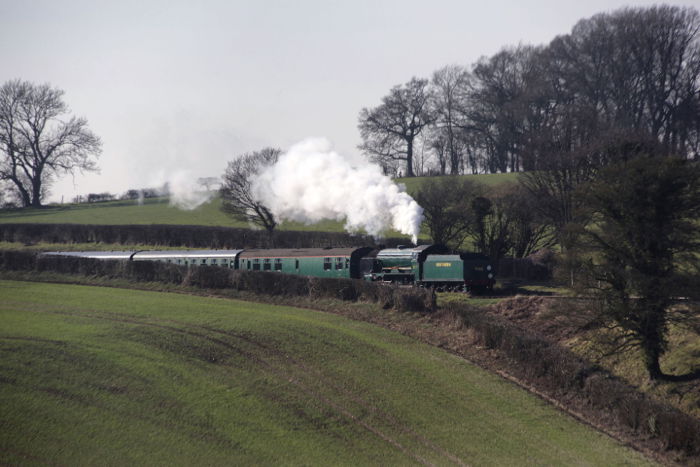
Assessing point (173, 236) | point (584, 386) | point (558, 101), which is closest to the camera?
point (584, 386)

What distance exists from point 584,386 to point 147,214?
2375 inches

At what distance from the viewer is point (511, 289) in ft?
128

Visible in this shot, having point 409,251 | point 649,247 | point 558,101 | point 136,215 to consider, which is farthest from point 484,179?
point 649,247

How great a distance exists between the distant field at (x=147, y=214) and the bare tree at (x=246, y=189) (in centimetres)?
657

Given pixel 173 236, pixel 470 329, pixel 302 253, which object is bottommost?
pixel 470 329

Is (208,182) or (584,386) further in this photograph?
(208,182)

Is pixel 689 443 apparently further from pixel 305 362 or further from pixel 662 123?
pixel 662 123

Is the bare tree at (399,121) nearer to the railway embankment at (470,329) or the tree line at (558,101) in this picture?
the tree line at (558,101)

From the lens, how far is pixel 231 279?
3478 centimetres

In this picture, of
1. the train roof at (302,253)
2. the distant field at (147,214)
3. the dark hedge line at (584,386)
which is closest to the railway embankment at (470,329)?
the dark hedge line at (584,386)

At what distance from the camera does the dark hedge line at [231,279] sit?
30.8m

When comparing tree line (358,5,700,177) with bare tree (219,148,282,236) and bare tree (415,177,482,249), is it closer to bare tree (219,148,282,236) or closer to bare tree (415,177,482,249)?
bare tree (415,177,482,249)

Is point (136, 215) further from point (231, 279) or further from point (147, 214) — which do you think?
point (231, 279)

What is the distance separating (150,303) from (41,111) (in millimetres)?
60846
